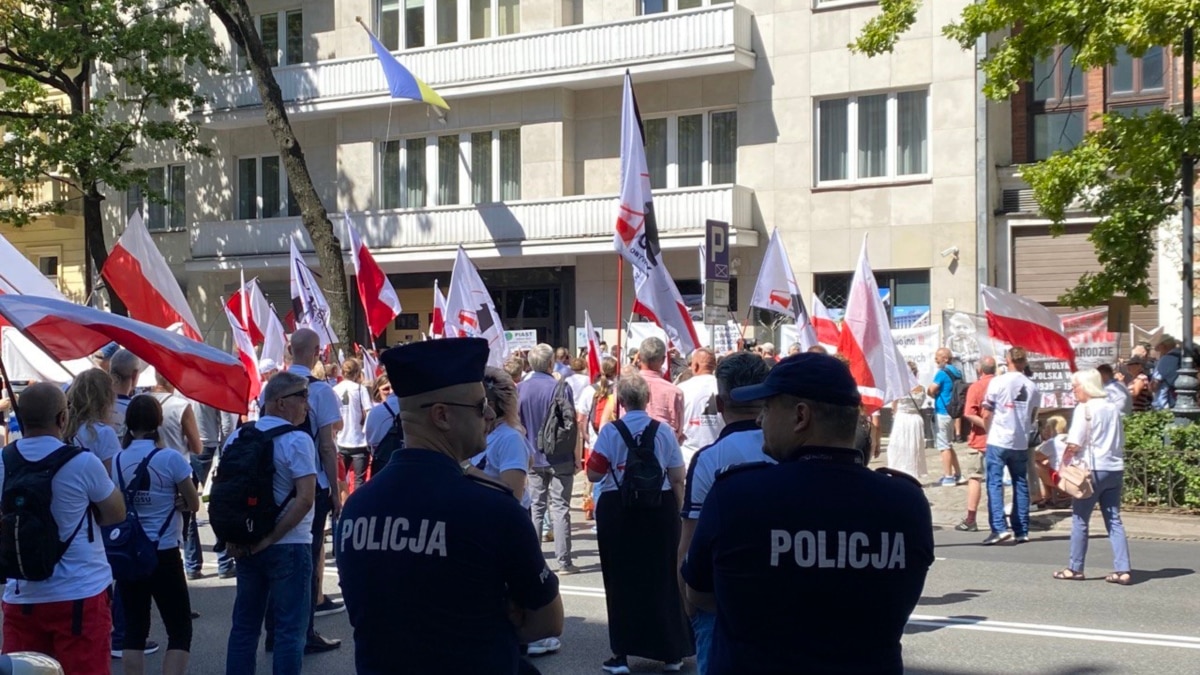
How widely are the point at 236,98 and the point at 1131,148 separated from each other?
21.6 meters

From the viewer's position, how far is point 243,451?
6227 mm

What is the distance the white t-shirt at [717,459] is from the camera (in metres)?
5.55

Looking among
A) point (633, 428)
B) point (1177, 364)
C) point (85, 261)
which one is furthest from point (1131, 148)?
point (85, 261)

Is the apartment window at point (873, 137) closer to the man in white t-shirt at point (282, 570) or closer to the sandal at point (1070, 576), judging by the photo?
the sandal at point (1070, 576)

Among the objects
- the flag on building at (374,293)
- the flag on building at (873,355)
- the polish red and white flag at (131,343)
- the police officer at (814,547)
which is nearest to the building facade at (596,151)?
the flag on building at (374,293)

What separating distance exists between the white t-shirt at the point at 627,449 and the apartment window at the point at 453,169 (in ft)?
67.4

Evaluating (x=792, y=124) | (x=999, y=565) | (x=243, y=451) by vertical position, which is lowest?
(x=999, y=565)

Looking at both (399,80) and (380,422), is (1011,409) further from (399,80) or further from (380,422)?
(399,80)

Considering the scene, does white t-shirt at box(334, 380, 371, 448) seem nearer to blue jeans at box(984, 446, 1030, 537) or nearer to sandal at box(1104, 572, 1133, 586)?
blue jeans at box(984, 446, 1030, 537)

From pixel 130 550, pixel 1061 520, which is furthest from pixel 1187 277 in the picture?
pixel 130 550

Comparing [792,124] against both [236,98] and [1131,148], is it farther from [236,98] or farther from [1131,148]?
[236,98]

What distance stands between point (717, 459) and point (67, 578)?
2787 millimetres

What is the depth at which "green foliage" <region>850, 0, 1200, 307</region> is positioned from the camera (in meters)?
14.1

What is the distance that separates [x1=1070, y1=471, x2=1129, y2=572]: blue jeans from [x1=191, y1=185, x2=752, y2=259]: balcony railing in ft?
47.8
